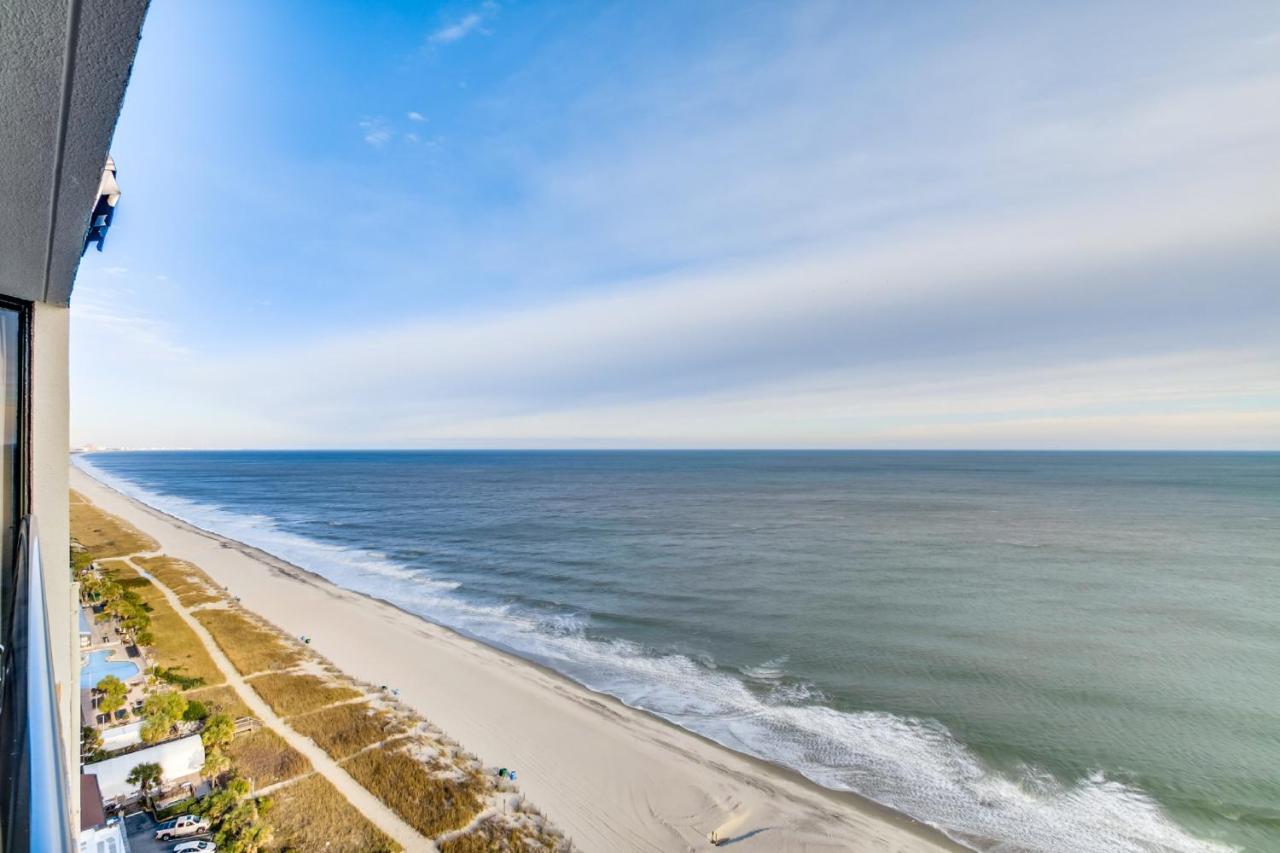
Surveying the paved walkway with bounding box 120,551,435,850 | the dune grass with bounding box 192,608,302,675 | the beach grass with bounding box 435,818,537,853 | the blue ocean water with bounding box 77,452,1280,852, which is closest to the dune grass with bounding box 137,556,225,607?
the dune grass with bounding box 192,608,302,675

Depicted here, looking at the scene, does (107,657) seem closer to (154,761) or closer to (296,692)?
(296,692)

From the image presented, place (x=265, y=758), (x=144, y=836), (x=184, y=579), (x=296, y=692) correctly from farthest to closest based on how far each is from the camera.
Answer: (x=184, y=579) → (x=296, y=692) → (x=265, y=758) → (x=144, y=836)

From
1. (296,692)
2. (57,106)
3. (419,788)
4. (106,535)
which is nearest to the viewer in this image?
(57,106)

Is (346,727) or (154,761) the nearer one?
(154,761)

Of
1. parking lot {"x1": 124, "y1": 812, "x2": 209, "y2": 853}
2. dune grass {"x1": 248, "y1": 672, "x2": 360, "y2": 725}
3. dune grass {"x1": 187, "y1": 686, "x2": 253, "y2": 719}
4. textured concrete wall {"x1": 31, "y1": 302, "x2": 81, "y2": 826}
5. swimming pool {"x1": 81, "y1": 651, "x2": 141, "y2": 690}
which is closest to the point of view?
textured concrete wall {"x1": 31, "y1": 302, "x2": 81, "y2": 826}

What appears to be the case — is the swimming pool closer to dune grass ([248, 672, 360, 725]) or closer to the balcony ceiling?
dune grass ([248, 672, 360, 725])

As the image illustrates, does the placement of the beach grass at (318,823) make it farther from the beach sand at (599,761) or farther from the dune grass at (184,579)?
the dune grass at (184,579)

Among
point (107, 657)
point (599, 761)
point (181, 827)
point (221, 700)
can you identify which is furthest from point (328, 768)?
point (107, 657)

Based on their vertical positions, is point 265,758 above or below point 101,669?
below
